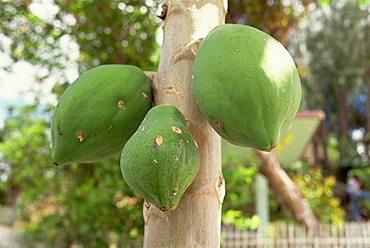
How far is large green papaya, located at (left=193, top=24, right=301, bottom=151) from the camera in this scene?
0.80 m

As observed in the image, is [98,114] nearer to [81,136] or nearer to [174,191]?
[81,136]

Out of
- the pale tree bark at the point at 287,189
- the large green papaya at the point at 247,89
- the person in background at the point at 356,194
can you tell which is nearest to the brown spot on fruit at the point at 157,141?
the large green papaya at the point at 247,89

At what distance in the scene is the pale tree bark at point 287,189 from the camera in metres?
4.81

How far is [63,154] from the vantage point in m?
1.04

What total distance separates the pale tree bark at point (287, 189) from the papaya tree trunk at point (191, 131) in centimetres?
345

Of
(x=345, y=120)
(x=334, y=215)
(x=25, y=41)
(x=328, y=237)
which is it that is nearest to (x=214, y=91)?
(x=25, y=41)

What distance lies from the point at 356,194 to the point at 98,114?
1328 centimetres

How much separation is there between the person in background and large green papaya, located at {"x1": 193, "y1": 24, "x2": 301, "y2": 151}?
12.4m

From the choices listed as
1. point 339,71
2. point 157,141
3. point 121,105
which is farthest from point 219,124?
point 339,71

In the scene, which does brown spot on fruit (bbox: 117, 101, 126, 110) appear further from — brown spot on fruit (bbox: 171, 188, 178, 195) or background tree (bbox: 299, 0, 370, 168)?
background tree (bbox: 299, 0, 370, 168)

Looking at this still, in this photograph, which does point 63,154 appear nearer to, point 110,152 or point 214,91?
point 110,152

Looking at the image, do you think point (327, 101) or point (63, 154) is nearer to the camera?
point (63, 154)

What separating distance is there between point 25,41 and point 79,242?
2.49m

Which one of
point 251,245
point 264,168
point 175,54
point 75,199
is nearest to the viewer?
point 175,54
